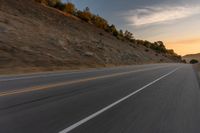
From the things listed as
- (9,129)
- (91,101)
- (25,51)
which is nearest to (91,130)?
(9,129)

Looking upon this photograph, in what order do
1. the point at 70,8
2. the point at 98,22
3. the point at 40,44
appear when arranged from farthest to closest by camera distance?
1. the point at 98,22
2. the point at 70,8
3. the point at 40,44

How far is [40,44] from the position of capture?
153 feet

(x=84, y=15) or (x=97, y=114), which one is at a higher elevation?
(x=84, y=15)

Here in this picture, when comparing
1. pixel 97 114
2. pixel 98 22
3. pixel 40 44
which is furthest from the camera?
pixel 98 22

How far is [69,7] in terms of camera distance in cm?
9350

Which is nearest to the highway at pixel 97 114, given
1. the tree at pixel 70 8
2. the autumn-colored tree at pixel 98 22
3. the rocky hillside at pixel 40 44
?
the rocky hillside at pixel 40 44

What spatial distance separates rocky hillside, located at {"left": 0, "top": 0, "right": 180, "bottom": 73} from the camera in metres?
38.2

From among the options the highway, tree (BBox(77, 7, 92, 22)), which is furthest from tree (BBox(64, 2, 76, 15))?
the highway

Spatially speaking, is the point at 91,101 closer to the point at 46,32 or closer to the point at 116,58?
the point at 46,32

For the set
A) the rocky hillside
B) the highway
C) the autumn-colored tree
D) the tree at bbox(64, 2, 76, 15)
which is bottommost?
the highway

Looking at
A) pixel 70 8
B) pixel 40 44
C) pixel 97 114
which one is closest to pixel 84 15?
pixel 70 8

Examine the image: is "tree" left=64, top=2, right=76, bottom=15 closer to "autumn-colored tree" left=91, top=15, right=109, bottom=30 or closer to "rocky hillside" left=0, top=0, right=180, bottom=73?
"autumn-colored tree" left=91, top=15, right=109, bottom=30

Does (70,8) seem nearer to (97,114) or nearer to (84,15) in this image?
(84,15)

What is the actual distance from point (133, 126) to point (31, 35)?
4259 centimetres
